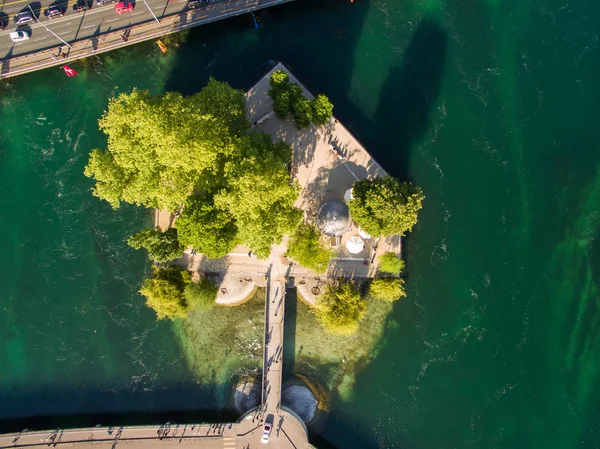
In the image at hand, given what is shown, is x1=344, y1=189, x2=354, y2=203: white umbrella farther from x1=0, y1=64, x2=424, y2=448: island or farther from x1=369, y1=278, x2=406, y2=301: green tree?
x1=369, y1=278, x2=406, y2=301: green tree

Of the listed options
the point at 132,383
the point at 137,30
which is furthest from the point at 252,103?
the point at 132,383

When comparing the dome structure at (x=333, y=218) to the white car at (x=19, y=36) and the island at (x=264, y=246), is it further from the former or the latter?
the white car at (x=19, y=36)

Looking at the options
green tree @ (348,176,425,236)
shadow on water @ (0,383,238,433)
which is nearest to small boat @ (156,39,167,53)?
green tree @ (348,176,425,236)

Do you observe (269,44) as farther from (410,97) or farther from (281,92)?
(410,97)

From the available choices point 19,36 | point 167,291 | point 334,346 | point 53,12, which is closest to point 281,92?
point 167,291

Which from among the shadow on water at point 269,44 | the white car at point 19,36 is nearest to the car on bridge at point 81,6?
the white car at point 19,36

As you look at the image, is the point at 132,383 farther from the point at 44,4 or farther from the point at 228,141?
the point at 44,4
